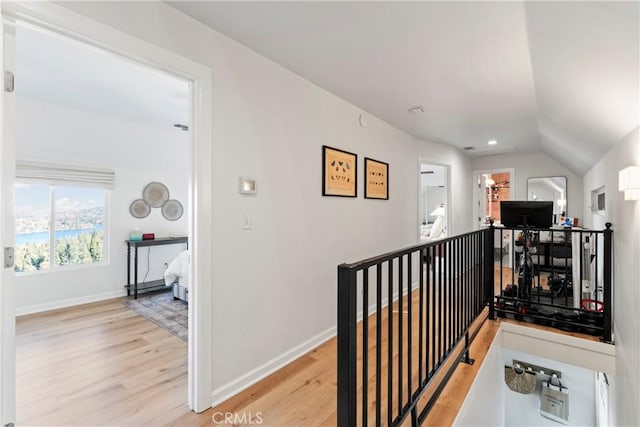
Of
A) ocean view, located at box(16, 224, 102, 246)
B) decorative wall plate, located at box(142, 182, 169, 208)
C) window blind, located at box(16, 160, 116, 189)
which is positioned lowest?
ocean view, located at box(16, 224, 102, 246)

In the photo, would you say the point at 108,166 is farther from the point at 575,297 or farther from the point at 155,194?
the point at 575,297

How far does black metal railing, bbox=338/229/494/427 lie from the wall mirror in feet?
11.5

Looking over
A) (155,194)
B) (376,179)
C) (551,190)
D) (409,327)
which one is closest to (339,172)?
(376,179)

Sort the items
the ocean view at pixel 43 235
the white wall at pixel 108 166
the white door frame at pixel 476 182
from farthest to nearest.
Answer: the white door frame at pixel 476 182, the ocean view at pixel 43 235, the white wall at pixel 108 166

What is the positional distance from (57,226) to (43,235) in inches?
6.7

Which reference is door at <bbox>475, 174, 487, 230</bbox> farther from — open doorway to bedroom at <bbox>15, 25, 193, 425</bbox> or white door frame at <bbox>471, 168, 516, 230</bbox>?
open doorway to bedroom at <bbox>15, 25, 193, 425</bbox>

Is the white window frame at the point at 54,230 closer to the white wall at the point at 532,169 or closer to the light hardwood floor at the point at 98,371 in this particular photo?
the light hardwood floor at the point at 98,371

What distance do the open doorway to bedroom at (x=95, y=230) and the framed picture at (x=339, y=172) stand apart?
4.30ft

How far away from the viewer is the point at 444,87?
267cm

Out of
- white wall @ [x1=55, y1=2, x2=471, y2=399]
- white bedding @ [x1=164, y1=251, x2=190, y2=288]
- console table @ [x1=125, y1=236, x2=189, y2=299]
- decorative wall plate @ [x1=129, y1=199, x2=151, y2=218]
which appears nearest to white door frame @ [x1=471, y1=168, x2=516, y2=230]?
white wall @ [x1=55, y1=2, x2=471, y2=399]

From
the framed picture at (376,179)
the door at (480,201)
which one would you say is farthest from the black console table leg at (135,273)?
the door at (480,201)

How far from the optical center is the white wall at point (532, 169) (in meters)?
5.54

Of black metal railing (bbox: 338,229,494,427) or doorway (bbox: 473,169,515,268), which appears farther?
doorway (bbox: 473,169,515,268)

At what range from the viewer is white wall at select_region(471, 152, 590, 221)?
18.2 ft
